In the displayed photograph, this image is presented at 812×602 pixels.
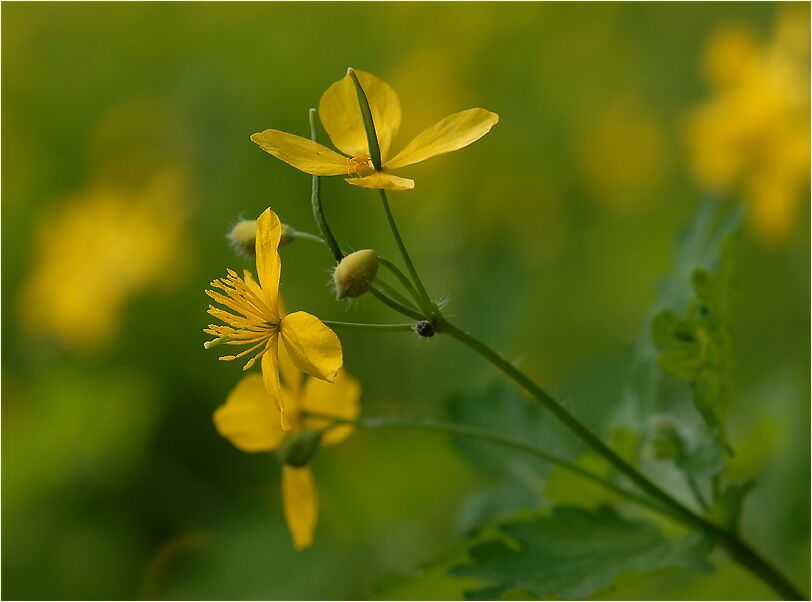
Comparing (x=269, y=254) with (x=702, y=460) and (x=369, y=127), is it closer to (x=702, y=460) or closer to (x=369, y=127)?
(x=369, y=127)

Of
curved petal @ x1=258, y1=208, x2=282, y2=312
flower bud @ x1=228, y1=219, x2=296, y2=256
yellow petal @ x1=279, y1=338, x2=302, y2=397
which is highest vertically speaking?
flower bud @ x1=228, y1=219, x2=296, y2=256

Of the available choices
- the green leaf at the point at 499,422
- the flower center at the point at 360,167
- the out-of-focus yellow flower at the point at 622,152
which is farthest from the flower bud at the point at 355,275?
the out-of-focus yellow flower at the point at 622,152

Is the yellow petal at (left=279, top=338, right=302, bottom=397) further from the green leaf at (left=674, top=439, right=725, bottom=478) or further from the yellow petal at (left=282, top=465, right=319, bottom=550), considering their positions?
the green leaf at (left=674, top=439, right=725, bottom=478)

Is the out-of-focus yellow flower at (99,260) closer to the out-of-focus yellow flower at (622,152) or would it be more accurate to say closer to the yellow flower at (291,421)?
the out-of-focus yellow flower at (622,152)

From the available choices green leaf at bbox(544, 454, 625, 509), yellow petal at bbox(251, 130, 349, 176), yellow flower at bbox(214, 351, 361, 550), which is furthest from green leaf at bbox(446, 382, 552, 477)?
yellow petal at bbox(251, 130, 349, 176)

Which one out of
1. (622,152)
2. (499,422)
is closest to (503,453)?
(499,422)

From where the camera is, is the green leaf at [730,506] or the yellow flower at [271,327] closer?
the yellow flower at [271,327]
